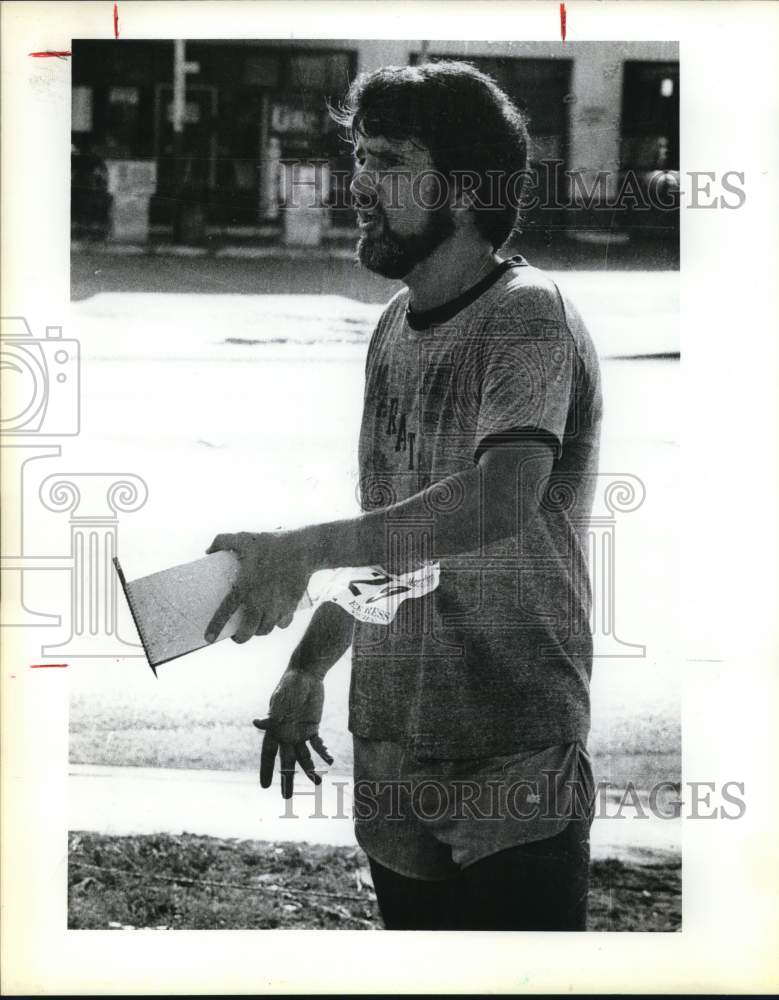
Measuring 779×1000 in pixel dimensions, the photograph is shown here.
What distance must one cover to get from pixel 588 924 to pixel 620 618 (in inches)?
31.6

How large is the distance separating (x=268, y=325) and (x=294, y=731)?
1.08 m

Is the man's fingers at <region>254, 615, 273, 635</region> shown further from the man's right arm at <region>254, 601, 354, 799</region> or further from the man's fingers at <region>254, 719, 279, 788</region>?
the man's fingers at <region>254, 719, 279, 788</region>

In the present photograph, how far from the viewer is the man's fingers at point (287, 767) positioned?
8.89 ft

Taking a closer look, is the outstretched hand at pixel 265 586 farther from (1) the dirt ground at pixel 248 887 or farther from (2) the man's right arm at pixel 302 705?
(1) the dirt ground at pixel 248 887

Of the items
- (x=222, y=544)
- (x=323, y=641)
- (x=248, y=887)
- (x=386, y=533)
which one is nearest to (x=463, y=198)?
(x=386, y=533)

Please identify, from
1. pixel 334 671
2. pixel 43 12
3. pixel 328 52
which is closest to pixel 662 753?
pixel 334 671

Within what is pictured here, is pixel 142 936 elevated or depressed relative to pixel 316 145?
depressed

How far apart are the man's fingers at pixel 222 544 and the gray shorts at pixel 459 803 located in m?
0.61

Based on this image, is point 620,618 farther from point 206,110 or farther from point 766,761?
point 206,110

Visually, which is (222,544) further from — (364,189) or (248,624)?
(364,189)

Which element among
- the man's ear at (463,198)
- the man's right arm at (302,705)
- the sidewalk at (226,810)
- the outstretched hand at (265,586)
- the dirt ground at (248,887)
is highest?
the man's ear at (463,198)

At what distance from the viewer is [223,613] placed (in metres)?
2.68

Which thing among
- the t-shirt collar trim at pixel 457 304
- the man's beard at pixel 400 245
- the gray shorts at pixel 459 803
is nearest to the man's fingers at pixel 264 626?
the gray shorts at pixel 459 803

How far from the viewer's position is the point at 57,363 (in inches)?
107
